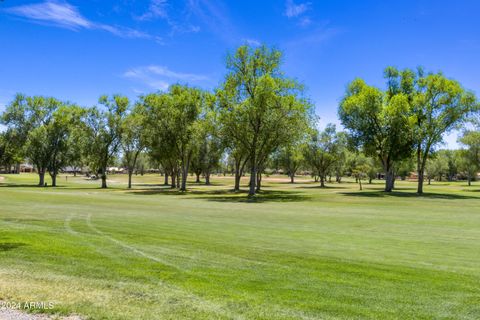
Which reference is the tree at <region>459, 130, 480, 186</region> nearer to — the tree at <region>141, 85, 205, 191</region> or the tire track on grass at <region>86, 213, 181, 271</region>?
the tree at <region>141, 85, 205, 191</region>

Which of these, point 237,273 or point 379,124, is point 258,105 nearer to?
point 379,124

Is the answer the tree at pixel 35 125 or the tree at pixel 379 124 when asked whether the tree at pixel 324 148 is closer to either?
the tree at pixel 379 124

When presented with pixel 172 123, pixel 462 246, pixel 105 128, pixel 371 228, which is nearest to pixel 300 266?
pixel 462 246

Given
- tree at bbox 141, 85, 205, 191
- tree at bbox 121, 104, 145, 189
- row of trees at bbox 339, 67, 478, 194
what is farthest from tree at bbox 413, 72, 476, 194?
tree at bbox 121, 104, 145, 189

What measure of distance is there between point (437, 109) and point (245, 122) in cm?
2814

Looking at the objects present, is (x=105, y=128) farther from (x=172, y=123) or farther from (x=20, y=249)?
(x=20, y=249)

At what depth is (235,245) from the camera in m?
13.4

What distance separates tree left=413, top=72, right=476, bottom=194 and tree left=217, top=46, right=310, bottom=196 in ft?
60.5

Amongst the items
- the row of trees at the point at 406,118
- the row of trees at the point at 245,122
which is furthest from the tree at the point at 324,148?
the row of trees at the point at 406,118

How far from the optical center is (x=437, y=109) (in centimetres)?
5806

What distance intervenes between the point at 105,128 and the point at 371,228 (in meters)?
60.1

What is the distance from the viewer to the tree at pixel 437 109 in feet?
185

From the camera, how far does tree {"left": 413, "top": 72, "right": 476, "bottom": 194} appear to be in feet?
185

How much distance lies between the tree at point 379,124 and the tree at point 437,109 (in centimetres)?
185
